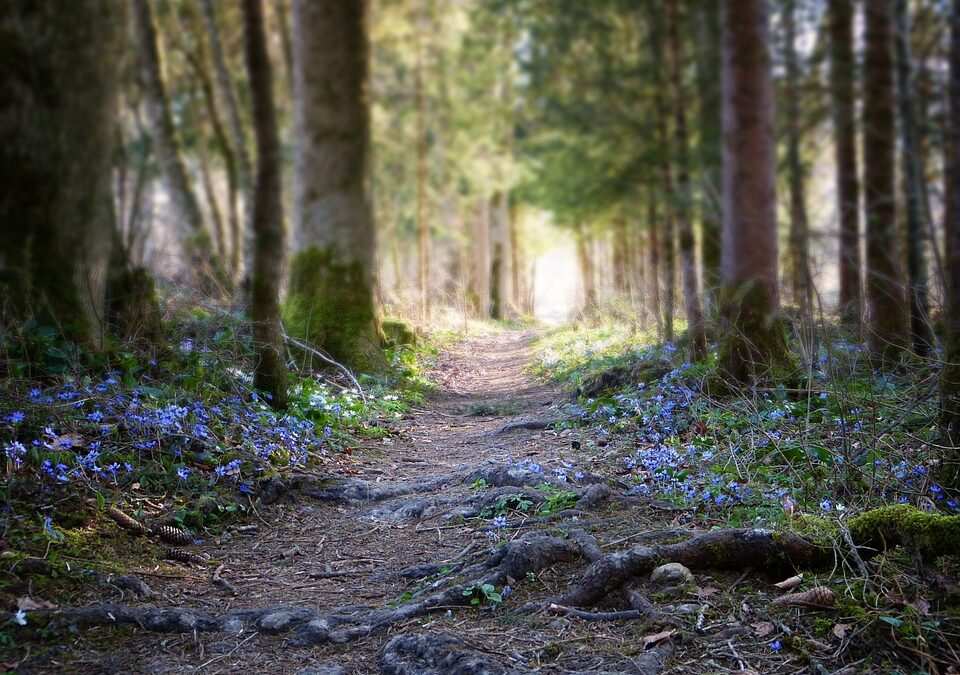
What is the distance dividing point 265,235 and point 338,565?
3.15 metres

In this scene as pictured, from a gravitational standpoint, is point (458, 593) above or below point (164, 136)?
below

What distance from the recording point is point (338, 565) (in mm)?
3873

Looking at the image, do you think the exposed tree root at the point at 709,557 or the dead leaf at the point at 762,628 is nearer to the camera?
the dead leaf at the point at 762,628

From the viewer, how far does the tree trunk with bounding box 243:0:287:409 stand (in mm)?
6043

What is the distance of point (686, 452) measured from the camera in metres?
4.56

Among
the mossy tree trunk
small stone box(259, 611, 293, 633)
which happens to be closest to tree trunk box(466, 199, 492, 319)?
the mossy tree trunk

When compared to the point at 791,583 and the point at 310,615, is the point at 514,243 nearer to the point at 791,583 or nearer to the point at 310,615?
the point at 310,615

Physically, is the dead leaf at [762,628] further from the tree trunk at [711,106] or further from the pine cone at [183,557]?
the tree trunk at [711,106]

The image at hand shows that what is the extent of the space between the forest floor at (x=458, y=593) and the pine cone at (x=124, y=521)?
76 millimetres

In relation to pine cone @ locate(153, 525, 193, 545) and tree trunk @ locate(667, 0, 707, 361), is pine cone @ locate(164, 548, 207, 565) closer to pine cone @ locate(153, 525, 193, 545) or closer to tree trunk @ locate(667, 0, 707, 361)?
pine cone @ locate(153, 525, 193, 545)

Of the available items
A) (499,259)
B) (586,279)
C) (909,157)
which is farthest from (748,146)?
(586,279)

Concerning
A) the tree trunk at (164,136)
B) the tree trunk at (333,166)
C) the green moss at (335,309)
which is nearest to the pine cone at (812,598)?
the green moss at (335,309)

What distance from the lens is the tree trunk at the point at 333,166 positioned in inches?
344

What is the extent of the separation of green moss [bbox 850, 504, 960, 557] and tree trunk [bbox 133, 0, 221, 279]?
13.2 m
